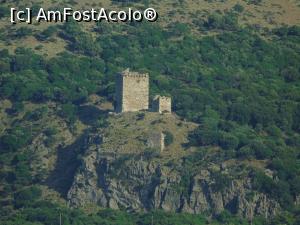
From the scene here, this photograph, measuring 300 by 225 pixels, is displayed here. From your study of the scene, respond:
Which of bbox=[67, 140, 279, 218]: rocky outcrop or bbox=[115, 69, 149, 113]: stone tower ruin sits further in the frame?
bbox=[115, 69, 149, 113]: stone tower ruin

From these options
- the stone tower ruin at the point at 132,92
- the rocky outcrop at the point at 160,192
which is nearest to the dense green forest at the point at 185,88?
the rocky outcrop at the point at 160,192

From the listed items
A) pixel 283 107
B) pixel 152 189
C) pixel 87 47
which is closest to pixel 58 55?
pixel 87 47

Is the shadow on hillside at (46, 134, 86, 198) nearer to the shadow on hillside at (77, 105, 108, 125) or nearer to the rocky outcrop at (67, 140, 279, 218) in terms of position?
the shadow on hillside at (77, 105, 108, 125)

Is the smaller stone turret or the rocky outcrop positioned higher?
the smaller stone turret

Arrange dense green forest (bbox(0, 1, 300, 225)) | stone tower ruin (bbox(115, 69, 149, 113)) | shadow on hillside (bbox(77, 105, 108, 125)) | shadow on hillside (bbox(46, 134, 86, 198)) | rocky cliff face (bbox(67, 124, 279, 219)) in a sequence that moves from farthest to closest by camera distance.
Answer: shadow on hillside (bbox(77, 105, 108, 125)) < stone tower ruin (bbox(115, 69, 149, 113)) < shadow on hillside (bbox(46, 134, 86, 198)) < dense green forest (bbox(0, 1, 300, 225)) < rocky cliff face (bbox(67, 124, 279, 219))

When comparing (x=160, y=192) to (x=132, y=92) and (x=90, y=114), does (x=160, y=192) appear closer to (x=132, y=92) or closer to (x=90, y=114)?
(x=132, y=92)

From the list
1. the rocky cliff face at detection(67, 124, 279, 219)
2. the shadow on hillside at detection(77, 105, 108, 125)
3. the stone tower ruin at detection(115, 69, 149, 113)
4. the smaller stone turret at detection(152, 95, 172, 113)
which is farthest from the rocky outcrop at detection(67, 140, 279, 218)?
the shadow on hillside at detection(77, 105, 108, 125)

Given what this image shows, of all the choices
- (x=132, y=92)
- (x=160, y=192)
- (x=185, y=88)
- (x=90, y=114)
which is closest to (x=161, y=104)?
(x=132, y=92)

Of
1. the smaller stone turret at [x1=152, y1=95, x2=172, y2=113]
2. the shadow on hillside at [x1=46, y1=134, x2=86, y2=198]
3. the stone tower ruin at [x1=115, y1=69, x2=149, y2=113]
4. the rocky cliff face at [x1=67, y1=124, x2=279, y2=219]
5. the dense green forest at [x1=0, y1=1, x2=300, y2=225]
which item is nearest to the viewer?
the rocky cliff face at [x1=67, y1=124, x2=279, y2=219]
